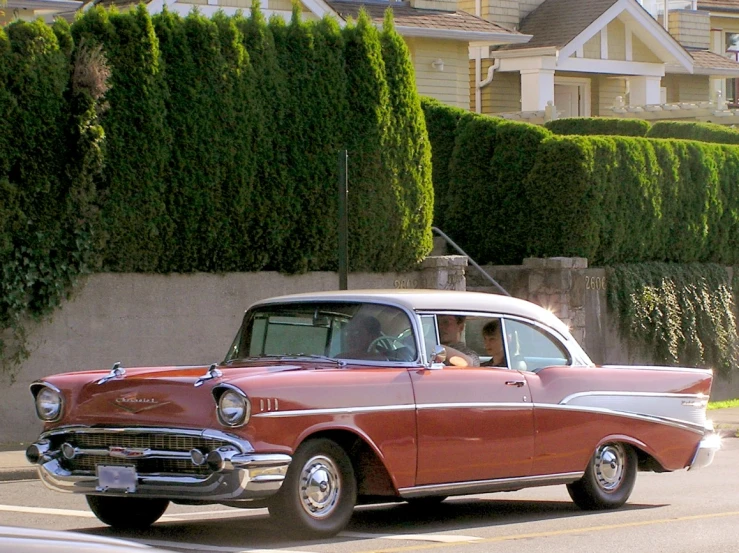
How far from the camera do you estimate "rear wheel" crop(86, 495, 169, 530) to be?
8625mm

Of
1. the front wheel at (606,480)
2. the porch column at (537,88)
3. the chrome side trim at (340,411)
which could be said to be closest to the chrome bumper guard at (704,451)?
the front wheel at (606,480)

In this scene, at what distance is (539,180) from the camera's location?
63.1ft

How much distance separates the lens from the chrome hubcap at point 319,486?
8.07 metres

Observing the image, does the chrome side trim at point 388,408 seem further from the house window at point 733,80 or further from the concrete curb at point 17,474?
the house window at point 733,80

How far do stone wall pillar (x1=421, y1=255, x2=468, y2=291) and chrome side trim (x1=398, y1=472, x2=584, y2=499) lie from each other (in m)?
7.66

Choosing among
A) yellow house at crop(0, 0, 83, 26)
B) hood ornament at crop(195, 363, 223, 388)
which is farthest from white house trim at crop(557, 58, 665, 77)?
hood ornament at crop(195, 363, 223, 388)

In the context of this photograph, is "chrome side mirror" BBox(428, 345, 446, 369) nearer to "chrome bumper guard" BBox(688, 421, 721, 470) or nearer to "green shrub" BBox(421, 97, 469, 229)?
"chrome bumper guard" BBox(688, 421, 721, 470)

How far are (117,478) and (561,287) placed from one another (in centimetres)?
1151

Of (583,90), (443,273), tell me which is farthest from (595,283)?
(583,90)

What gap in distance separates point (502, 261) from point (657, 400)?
32.5ft

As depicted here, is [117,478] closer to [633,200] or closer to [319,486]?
[319,486]

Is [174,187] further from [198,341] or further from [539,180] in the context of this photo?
[539,180]

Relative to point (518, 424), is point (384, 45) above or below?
above

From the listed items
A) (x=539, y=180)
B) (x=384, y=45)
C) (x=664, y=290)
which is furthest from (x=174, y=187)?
(x=664, y=290)
